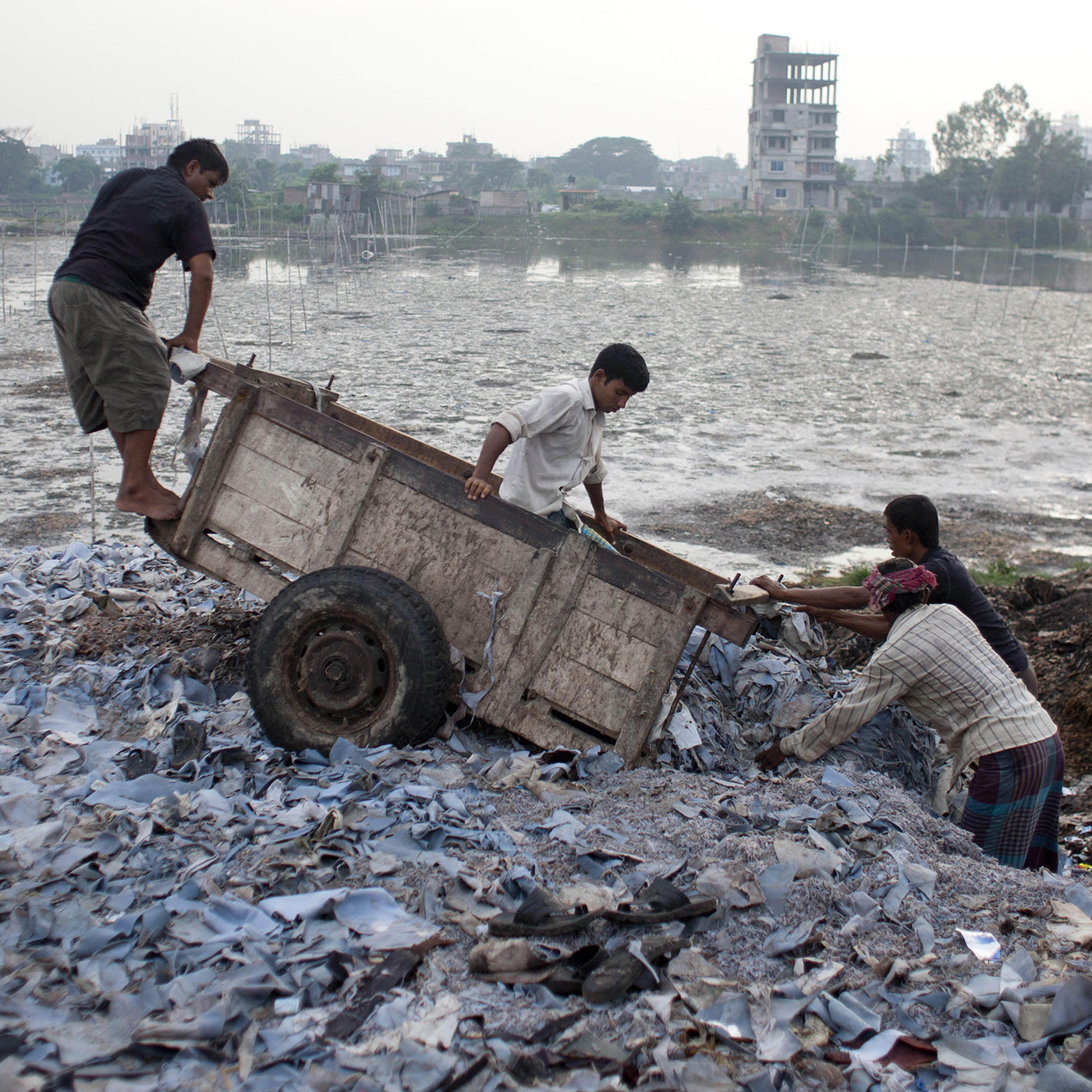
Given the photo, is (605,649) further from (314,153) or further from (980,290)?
(314,153)

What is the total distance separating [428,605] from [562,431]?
950 millimetres

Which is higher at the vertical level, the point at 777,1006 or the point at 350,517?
the point at 350,517

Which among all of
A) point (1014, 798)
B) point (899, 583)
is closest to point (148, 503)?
point (899, 583)

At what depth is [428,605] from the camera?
350 cm

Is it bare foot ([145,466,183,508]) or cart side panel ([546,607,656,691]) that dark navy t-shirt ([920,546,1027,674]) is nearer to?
cart side panel ([546,607,656,691])

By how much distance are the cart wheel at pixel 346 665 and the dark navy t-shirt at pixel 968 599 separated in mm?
1828

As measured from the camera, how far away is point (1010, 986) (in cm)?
236

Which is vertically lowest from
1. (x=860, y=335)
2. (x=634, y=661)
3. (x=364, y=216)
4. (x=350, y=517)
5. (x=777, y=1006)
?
(x=777, y=1006)

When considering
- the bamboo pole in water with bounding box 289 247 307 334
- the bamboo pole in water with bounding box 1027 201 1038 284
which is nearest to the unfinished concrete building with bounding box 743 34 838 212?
the bamboo pole in water with bounding box 1027 201 1038 284

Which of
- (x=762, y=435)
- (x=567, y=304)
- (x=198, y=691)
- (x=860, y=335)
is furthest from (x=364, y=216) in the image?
(x=198, y=691)

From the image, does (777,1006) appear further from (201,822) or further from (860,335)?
(860,335)

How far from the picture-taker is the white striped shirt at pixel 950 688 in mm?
3436

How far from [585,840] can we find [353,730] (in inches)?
39.1

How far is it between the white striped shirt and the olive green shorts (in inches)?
111
